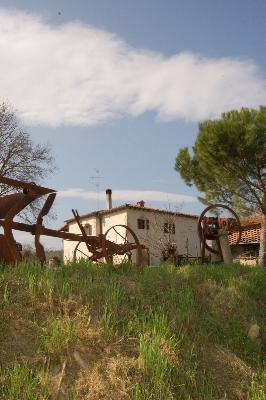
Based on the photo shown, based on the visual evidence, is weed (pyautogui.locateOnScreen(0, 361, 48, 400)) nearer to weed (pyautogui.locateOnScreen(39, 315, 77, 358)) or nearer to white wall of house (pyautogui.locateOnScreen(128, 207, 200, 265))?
weed (pyautogui.locateOnScreen(39, 315, 77, 358))

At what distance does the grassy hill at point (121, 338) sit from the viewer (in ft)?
16.2

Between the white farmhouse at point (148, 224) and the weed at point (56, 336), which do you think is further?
the white farmhouse at point (148, 224)

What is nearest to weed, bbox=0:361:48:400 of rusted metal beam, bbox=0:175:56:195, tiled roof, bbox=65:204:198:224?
rusted metal beam, bbox=0:175:56:195

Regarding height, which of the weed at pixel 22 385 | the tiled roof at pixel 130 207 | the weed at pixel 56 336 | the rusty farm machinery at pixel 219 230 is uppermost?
the tiled roof at pixel 130 207

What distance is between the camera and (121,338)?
567 cm

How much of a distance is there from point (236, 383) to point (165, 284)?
7.70 ft

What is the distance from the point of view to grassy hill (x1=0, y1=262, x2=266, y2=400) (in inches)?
194

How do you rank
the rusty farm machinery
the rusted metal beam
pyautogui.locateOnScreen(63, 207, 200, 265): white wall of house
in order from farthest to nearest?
pyautogui.locateOnScreen(63, 207, 200, 265): white wall of house, the rusty farm machinery, the rusted metal beam

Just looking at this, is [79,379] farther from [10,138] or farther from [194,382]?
[10,138]

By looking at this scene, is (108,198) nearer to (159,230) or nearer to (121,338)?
(159,230)

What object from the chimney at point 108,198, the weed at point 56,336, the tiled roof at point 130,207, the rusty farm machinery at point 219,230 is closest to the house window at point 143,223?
the tiled roof at point 130,207

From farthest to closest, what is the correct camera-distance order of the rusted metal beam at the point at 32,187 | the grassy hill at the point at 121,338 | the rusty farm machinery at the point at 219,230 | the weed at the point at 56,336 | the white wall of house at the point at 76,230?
1. the white wall of house at the point at 76,230
2. the rusty farm machinery at the point at 219,230
3. the rusted metal beam at the point at 32,187
4. the weed at the point at 56,336
5. the grassy hill at the point at 121,338

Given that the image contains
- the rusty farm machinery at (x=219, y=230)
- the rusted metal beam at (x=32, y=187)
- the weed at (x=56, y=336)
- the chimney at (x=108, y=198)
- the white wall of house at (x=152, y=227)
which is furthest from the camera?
the chimney at (x=108, y=198)

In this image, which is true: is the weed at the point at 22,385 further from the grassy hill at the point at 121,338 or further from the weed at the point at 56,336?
the weed at the point at 56,336
